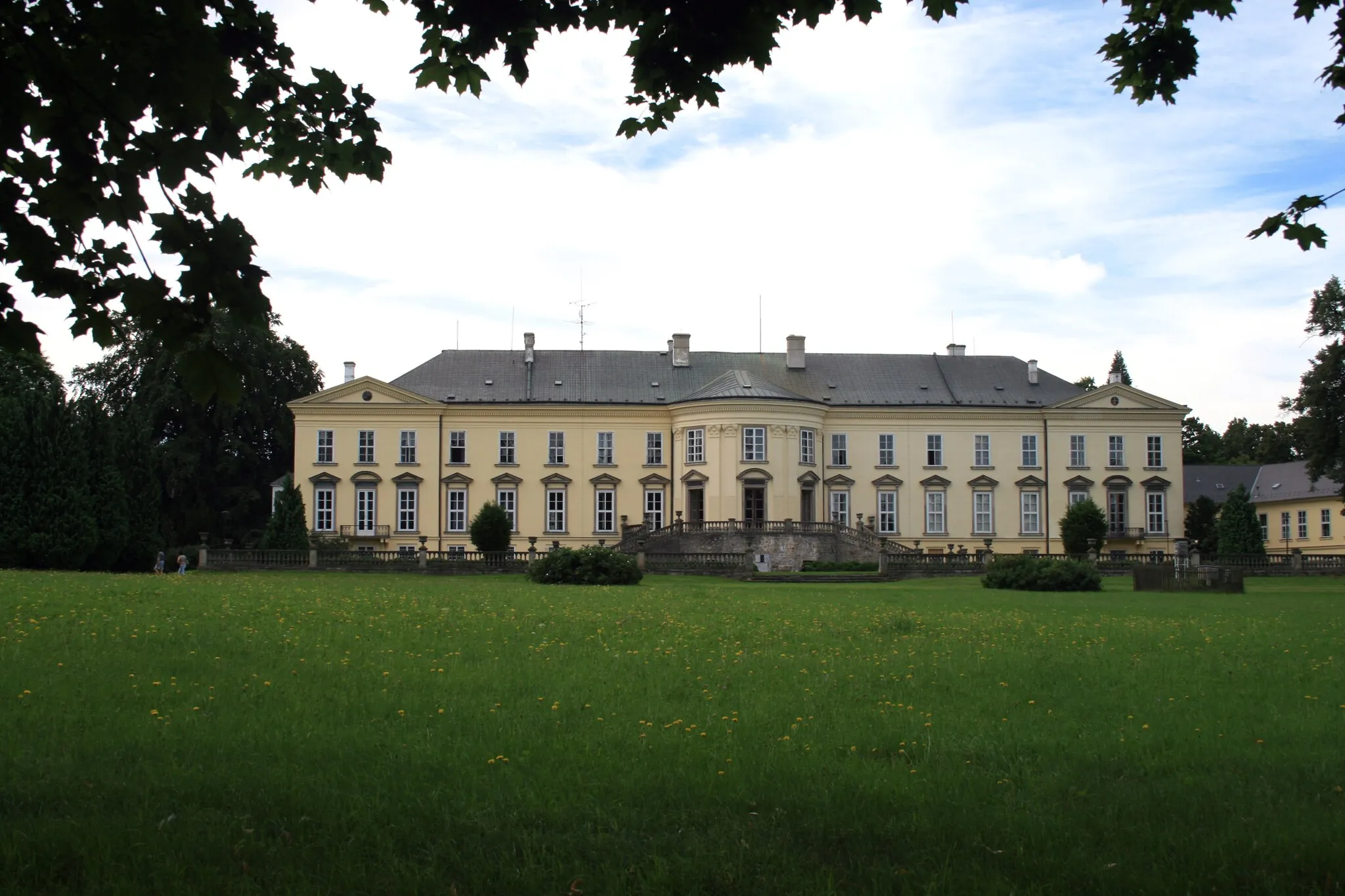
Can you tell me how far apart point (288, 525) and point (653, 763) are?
46.8 m

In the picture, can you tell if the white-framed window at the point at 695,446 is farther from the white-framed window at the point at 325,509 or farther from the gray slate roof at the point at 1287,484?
the gray slate roof at the point at 1287,484

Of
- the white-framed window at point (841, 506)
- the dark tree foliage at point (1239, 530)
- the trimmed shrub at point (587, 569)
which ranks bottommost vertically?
the trimmed shrub at point (587, 569)

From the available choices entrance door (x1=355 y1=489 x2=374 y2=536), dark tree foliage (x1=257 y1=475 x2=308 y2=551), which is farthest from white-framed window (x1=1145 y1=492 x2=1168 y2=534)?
dark tree foliage (x1=257 y1=475 x2=308 y2=551)

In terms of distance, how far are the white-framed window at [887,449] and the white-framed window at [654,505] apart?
37.2 feet

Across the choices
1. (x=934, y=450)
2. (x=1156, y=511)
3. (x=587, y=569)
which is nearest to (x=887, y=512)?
(x=934, y=450)

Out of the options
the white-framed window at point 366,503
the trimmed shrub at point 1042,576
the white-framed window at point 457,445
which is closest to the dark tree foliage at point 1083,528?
the trimmed shrub at point 1042,576

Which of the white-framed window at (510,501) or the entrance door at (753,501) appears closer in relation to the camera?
the entrance door at (753,501)

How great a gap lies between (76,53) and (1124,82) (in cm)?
756

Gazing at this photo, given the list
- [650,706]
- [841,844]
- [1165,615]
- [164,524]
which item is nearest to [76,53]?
[841,844]

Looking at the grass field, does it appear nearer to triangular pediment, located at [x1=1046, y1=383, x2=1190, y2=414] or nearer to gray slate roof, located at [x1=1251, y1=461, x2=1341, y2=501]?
triangular pediment, located at [x1=1046, y1=383, x2=1190, y2=414]

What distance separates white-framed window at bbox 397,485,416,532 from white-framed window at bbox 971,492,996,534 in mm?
28202

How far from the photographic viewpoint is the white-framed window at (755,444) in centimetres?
6094

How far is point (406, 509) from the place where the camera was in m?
63.3

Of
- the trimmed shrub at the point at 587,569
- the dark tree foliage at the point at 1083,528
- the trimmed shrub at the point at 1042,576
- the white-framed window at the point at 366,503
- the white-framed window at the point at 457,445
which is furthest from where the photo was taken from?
the white-framed window at the point at 457,445
